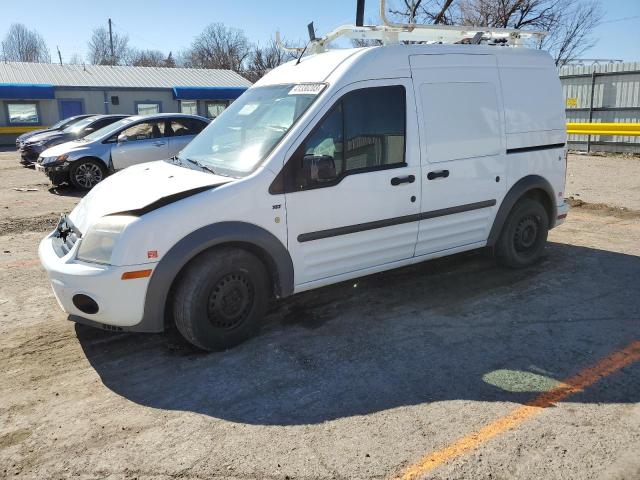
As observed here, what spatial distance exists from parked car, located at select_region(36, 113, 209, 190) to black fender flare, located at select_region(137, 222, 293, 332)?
8.12 m

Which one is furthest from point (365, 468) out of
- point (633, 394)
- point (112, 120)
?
point (112, 120)

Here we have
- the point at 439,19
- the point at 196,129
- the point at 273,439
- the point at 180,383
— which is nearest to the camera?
the point at 273,439

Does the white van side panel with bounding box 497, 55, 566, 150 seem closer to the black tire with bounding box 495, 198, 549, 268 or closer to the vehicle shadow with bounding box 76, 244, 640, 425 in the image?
the black tire with bounding box 495, 198, 549, 268

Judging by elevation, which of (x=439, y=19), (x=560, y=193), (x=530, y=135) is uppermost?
(x=439, y=19)

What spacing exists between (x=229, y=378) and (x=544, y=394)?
2.03 metres

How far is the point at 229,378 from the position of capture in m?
3.69

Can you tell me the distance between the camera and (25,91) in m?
26.8

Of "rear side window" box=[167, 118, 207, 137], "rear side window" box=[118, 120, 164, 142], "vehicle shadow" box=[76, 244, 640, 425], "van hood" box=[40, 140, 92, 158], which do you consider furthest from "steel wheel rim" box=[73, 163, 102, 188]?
"vehicle shadow" box=[76, 244, 640, 425]

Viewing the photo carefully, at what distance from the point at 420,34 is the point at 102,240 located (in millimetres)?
3592

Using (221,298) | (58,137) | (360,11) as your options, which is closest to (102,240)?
(221,298)

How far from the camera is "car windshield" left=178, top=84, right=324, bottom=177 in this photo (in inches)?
165

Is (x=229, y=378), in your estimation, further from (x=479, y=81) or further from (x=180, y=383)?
(x=479, y=81)

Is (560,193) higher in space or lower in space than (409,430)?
higher

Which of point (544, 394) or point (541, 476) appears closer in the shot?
point (541, 476)
